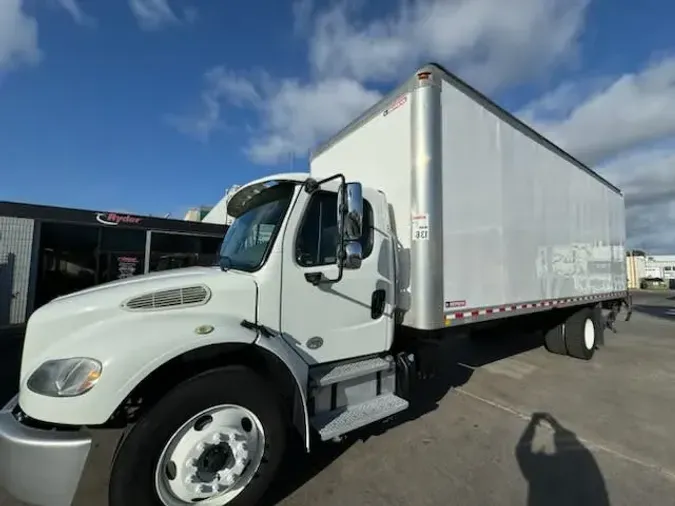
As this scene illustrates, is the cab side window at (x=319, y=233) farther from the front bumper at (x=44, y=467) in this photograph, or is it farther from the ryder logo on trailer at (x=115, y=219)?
the ryder logo on trailer at (x=115, y=219)

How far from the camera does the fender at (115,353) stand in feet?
7.39

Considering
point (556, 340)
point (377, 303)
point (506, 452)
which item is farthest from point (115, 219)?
point (506, 452)

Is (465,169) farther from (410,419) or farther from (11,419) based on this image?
(11,419)

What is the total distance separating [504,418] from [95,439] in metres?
4.37

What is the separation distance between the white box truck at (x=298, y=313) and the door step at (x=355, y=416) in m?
0.02

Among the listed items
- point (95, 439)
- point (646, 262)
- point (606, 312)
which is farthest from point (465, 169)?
point (646, 262)

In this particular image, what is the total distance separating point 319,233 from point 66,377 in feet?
6.77

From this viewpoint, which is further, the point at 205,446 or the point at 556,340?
the point at 556,340

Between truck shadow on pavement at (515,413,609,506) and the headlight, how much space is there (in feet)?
10.7

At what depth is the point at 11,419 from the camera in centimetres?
241

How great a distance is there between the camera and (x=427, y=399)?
538 centimetres

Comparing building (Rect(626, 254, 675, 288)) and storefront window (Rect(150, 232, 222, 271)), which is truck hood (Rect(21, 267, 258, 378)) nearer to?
storefront window (Rect(150, 232, 222, 271))

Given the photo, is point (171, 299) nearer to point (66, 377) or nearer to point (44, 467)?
point (66, 377)

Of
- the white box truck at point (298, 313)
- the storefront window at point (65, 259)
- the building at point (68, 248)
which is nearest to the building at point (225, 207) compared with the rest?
the white box truck at point (298, 313)
